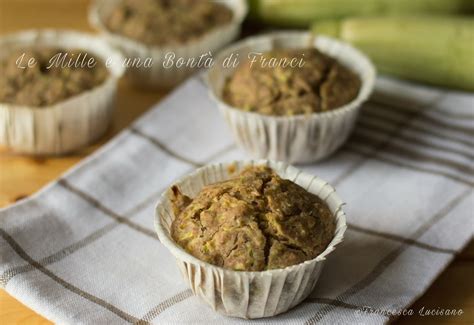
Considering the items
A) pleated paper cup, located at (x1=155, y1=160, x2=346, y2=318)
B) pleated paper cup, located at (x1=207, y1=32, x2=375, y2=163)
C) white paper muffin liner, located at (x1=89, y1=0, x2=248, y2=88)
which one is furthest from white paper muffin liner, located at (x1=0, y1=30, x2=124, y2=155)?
pleated paper cup, located at (x1=155, y1=160, x2=346, y2=318)

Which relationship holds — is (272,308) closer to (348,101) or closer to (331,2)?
(348,101)

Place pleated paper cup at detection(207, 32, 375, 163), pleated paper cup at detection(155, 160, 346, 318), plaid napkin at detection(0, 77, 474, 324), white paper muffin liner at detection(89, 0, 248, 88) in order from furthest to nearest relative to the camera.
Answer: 1. white paper muffin liner at detection(89, 0, 248, 88)
2. pleated paper cup at detection(207, 32, 375, 163)
3. plaid napkin at detection(0, 77, 474, 324)
4. pleated paper cup at detection(155, 160, 346, 318)

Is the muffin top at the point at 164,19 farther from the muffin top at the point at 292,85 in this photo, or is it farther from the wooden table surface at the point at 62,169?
the muffin top at the point at 292,85

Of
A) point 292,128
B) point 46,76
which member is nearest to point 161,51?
point 46,76

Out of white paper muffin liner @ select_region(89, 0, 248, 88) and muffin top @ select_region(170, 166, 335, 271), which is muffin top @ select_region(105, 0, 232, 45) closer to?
white paper muffin liner @ select_region(89, 0, 248, 88)

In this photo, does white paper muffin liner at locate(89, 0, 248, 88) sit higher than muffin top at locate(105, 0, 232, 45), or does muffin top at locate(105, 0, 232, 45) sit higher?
muffin top at locate(105, 0, 232, 45)

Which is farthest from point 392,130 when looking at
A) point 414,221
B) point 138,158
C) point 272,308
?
point 272,308
